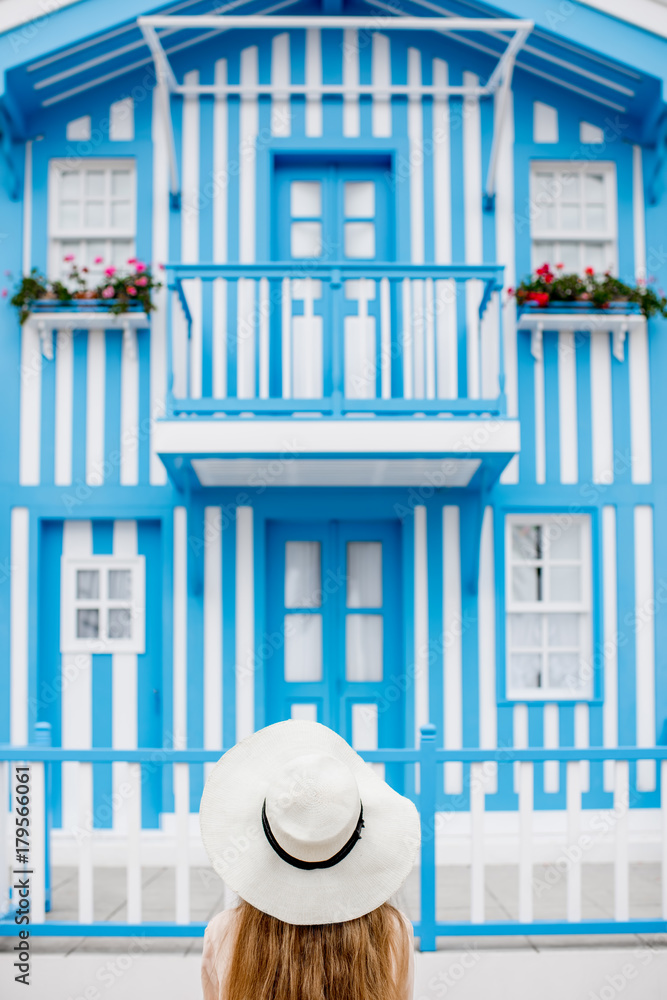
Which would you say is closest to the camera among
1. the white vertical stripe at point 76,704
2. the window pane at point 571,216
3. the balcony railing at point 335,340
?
the balcony railing at point 335,340

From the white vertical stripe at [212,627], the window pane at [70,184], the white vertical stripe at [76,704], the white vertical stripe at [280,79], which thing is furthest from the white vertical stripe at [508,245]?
the white vertical stripe at [76,704]

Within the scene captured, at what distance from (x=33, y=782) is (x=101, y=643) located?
2399mm

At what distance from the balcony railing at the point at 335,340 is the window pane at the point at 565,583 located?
147cm

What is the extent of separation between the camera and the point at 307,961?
1472 millimetres

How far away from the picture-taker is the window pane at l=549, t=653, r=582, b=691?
570 centimetres

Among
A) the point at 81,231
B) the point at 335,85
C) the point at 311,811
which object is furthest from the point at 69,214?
the point at 311,811

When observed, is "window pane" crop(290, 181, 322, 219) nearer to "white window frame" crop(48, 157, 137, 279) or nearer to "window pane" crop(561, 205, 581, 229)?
"white window frame" crop(48, 157, 137, 279)

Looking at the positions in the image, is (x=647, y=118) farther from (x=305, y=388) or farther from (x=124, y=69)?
(x=124, y=69)

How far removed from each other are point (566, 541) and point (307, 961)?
4771mm

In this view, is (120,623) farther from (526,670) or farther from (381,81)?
(381,81)

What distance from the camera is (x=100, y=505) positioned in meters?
5.69

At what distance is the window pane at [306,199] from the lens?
6.07 meters

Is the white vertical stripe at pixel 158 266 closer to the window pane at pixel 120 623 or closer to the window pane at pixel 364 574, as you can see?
the window pane at pixel 120 623

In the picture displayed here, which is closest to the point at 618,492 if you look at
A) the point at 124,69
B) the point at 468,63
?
the point at 468,63
